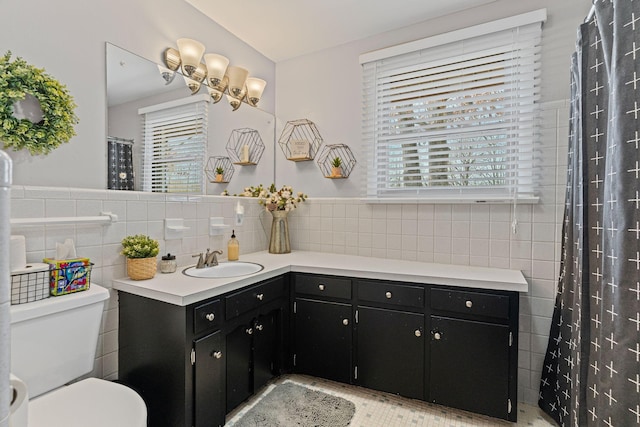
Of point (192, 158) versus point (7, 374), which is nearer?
point (7, 374)

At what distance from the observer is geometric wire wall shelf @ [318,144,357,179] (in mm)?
2652

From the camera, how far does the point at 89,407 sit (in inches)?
48.1

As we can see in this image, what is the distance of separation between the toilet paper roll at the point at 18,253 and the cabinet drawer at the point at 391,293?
63.5 inches

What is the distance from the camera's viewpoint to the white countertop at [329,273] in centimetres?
155

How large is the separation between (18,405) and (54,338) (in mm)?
1142

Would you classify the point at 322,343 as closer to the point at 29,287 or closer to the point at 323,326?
the point at 323,326

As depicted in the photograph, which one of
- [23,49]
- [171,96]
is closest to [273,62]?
[171,96]

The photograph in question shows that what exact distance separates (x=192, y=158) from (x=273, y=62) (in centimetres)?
137

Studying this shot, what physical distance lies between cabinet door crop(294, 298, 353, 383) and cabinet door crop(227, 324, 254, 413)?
386mm

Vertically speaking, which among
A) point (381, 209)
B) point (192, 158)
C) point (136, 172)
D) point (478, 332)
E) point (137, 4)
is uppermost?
point (137, 4)

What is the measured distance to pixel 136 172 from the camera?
1850 mm

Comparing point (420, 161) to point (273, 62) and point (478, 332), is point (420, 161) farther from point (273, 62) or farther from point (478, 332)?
point (273, 62)

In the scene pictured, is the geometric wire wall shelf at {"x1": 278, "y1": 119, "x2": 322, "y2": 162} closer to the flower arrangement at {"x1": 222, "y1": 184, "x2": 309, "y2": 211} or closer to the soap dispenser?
the flower arrangement at {"x1": 222, "y1": 184, "x2": 309, "y2": 211}

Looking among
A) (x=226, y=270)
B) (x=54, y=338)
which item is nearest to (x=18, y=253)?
(x=54, y=338)
